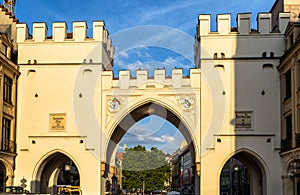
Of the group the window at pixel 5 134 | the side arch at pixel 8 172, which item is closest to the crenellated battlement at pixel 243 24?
the window at pixel 5 134

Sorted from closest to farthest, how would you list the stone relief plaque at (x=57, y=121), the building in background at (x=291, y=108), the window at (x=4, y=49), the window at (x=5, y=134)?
the building in background at (x=291, y=108), the window at (x=5, y=134), the window at (x=4, y=49), the stone relief plaque at (x=57, y=121)

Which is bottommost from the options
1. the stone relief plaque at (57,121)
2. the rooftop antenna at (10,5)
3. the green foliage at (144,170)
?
the green foliage at (144,170)

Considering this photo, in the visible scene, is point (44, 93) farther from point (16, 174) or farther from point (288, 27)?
point (288, 27)

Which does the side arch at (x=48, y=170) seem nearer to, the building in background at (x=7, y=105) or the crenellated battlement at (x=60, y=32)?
the building in background at (x=7, y=105)

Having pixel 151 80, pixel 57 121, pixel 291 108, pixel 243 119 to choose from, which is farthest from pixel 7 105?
pixel 291 108

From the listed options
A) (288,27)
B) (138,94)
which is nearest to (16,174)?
(138,94)

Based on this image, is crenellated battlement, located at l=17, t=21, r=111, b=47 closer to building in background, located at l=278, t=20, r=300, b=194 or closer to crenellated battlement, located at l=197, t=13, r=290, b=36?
crenellated battlement, located at l=197, t=13, r=290, b=36

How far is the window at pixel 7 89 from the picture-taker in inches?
1146

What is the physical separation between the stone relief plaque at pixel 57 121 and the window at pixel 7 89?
265 centimetres

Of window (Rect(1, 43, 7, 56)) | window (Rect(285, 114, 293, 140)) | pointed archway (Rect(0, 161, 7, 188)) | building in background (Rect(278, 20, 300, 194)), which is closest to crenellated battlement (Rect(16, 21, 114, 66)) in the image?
window (Rect(1, 43, 7, 56))

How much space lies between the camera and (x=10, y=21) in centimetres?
3234

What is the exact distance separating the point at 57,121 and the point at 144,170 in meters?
39.6

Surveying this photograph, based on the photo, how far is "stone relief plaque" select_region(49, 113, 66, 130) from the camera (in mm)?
30578

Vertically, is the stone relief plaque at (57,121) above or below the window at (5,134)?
above
